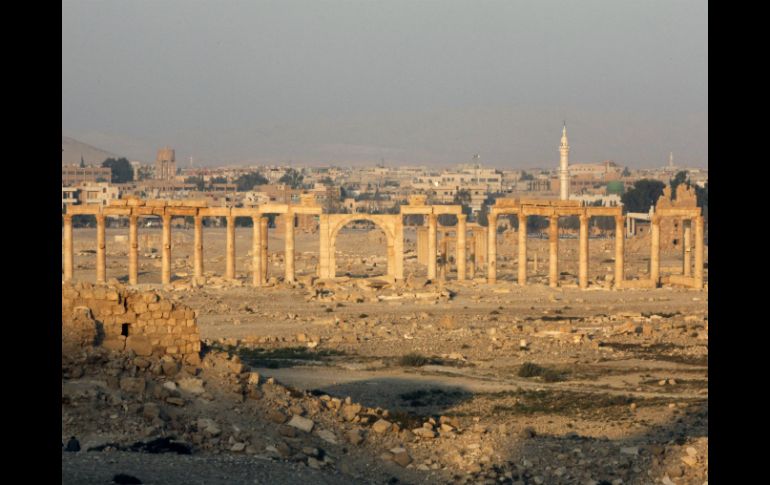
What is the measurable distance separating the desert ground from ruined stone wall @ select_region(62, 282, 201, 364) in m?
0.62

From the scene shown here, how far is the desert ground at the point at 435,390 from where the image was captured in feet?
54.7

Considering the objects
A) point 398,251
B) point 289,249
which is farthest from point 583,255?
point 289,249

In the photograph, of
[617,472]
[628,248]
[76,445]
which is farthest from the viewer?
[628,248]

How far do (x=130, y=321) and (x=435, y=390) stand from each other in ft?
27.8

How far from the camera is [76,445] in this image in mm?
15828

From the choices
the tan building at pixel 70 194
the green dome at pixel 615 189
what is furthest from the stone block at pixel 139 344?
the green dome at pixel 615 189

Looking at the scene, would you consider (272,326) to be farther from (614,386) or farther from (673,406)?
(673,406)

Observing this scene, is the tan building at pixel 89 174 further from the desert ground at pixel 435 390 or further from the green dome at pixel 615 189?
the desert ground at pixel 435 390

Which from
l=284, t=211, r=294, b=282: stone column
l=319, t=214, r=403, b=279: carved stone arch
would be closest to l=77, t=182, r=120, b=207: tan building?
l=319, t=214, r=403, b=279: carved stone arch

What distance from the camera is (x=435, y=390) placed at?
25.4 m

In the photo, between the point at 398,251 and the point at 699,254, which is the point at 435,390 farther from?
the point at 699,254

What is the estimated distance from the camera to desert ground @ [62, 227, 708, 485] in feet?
54.7

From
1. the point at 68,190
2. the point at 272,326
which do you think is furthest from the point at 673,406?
the point at 68,190
